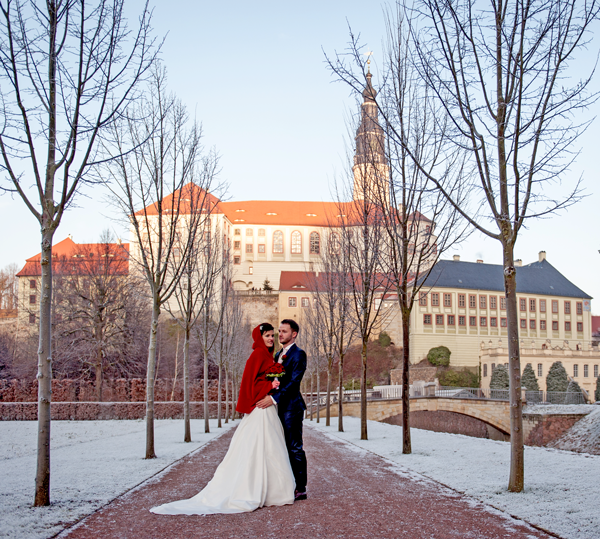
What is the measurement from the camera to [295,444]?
6.44 m

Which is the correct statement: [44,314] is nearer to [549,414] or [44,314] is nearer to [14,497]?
[14,497]

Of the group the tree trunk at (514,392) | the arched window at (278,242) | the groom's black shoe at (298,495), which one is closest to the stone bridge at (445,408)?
the tree trunk at (514,392)

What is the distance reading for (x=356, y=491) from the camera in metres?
6.97

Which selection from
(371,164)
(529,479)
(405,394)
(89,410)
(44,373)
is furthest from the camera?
(89,410)

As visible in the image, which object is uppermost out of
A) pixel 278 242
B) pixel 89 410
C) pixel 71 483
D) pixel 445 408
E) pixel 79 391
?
pixel 278 242

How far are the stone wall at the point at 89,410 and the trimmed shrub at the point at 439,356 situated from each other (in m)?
37.4

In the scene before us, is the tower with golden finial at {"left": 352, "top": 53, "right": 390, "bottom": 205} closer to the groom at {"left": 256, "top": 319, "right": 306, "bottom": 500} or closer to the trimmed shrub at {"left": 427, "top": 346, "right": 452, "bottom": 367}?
the groom at {"left": 256, "top": 319, "right": 306, "bottom": 500}

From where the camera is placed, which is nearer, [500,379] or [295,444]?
Answer: [295,444]

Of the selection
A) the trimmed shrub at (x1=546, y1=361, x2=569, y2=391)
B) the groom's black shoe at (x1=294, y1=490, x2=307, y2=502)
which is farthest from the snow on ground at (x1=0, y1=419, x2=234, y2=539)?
the trimmed shrub at (x1=546, y1=361, x2=569, y2=391)

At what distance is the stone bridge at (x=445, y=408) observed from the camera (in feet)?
116

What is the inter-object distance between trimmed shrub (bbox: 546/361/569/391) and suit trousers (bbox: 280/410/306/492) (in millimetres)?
47965

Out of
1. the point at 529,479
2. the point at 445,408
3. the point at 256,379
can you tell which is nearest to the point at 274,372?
the point at 256,379

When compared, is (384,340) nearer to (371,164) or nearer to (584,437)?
(584,437)

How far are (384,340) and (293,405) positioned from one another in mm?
63829
